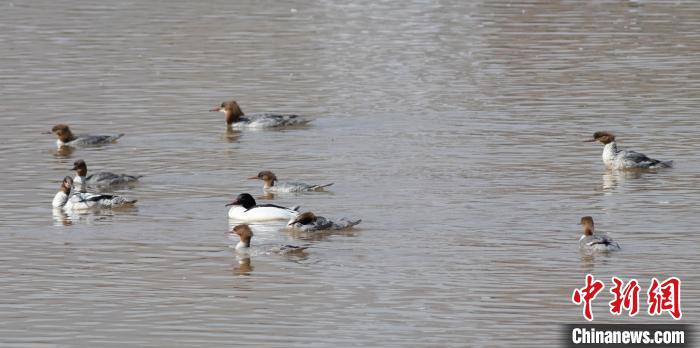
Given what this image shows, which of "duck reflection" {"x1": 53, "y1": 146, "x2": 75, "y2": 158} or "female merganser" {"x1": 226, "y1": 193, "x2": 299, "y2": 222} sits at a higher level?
"duck reflection" {"x1": 53, "y1": 146, "x2": 75, "y2": 158}

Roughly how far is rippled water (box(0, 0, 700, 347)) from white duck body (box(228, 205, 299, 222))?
0.37m

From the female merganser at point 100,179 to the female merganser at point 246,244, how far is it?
5.05 m

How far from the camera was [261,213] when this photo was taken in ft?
69.6

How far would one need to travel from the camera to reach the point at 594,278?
17.4 metres

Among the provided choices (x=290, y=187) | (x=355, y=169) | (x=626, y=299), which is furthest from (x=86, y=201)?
(x=626, y=299)

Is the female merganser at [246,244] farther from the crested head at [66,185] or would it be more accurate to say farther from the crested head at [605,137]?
the crested head at [605,137]

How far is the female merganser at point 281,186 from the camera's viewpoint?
23234mm

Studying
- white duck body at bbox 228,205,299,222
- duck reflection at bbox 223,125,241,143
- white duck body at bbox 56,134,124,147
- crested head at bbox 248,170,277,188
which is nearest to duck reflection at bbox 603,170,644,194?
crested head at bbox 248,170,277,188

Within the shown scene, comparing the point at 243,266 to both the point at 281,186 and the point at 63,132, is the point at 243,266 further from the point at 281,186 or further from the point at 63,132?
the point at 63,132

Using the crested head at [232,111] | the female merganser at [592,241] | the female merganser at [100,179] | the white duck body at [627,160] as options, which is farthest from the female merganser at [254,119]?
the female merganser at [592,241]

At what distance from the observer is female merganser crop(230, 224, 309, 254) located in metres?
19.0

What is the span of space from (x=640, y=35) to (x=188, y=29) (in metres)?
12.8

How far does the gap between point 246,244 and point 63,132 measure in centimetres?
963

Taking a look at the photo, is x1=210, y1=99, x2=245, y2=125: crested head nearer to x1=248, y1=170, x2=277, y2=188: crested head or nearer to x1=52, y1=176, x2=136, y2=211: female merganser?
x1=248, y1=170, x2=277, y2=188: crested head
